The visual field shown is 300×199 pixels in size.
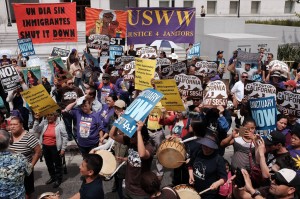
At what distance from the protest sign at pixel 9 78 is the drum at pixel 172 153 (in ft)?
A: 14.2

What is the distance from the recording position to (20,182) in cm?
404

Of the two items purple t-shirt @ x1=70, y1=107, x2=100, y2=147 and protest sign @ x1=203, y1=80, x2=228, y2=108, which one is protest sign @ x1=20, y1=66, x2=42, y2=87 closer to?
purple t-shirt @ x1=70, y1=107, x2=100, y2=147

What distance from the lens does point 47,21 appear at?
416 inches

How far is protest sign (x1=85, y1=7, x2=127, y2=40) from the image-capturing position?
39.3ft

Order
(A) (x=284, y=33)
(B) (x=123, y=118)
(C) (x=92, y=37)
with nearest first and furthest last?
(B) (x=123, y=118), (C) (x=92, y=37), (A) (x=284, y=33)

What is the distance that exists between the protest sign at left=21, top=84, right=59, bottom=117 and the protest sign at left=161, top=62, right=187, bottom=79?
3287 millimetres

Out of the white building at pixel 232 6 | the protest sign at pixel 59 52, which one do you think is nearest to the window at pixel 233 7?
the white building at pixel 232 6

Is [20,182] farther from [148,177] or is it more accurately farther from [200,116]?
[200,116]

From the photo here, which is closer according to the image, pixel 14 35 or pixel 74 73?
pixel 74 73

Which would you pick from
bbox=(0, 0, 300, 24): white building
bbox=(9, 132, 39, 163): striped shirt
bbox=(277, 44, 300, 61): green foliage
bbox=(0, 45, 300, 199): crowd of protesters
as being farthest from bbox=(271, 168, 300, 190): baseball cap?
bbox=(0, 0, 300, 24): white building

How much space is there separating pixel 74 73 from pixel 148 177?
27.2ft

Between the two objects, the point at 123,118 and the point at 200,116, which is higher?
the point at 123,118

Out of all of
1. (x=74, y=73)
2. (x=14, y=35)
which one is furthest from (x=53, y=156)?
(x=14, y=35)

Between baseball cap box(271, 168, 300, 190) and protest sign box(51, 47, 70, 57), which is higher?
protest sign box(51, 47, 70, 57)
